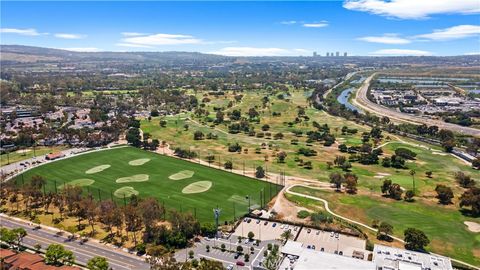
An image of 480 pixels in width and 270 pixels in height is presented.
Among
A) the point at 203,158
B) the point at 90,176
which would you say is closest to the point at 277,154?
the point at 203,158

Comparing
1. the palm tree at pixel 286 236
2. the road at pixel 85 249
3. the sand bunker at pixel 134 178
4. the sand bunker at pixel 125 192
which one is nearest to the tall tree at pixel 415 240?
the palm tree at pixel 286 236

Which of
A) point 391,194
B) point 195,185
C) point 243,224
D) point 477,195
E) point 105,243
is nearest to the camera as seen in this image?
point 105,243

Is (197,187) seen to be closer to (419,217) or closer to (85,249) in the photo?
(85,249)

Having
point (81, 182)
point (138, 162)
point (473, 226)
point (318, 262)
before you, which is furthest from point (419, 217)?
point (81, 182)

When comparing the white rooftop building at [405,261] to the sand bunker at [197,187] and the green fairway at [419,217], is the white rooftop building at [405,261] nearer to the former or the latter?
the green fairway at [419,217]

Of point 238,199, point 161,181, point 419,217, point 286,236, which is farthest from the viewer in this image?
point 161,181

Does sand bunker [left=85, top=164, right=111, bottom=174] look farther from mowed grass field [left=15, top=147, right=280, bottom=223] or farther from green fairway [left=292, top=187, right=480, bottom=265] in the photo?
green fairway [left=292, top=187, right=480, bottom=265]

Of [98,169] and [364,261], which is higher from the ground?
[364,261]

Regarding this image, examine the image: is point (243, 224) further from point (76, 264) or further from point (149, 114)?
point (149, 114)
